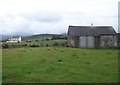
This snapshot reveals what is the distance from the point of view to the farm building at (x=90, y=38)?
59.0 metres

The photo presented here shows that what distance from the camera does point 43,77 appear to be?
59.7 ft

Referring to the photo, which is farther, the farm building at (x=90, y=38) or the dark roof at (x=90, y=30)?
the dark roof at (x=90, y=30)

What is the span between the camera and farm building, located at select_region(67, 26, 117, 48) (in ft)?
193

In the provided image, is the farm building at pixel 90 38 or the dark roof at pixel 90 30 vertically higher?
the dark roof at pixel 90 30

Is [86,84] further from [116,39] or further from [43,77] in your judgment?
[116,39]

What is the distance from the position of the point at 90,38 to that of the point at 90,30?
2.71 m

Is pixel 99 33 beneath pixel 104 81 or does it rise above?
above

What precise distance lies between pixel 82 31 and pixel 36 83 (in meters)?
45.5

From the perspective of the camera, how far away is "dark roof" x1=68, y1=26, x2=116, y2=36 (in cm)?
6028

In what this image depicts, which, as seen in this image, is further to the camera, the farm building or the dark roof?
the dark roof

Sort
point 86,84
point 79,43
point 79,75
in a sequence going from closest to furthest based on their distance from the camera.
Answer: point 86,84 < point 79,75 < point 79,43

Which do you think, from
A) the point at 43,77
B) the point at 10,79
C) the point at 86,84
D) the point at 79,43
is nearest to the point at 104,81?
the point at 86,84

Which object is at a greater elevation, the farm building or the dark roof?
the dark roof

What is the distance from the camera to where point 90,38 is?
197ft
